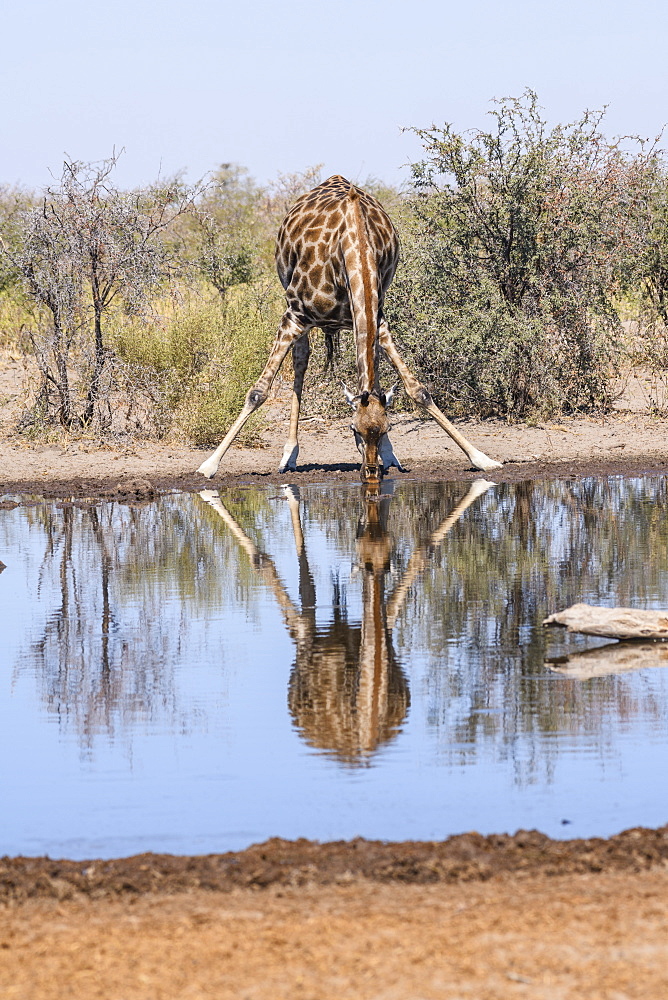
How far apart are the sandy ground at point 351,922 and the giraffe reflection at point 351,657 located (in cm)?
147

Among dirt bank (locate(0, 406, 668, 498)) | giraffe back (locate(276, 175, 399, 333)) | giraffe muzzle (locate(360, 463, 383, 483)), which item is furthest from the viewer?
dirt bank (locate(0, 406, 668, 498))

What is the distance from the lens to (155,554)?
38.4 feet

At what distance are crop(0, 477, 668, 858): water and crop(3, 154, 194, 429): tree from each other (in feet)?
20.5

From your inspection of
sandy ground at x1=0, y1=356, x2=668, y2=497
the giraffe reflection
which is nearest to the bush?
sandy ground at x1=0, y1=356, x2=668, y2=497

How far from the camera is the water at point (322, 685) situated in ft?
17.7

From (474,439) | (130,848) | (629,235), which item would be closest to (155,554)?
(130,848)

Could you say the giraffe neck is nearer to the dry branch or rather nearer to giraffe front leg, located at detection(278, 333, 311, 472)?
giraffe front leg, located at detection(278, 333, 311, 472)

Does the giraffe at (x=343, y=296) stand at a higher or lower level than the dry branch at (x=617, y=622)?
higher

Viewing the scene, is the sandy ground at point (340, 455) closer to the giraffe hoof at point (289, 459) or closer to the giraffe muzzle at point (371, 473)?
the giraffe hoof at point (289, 459)

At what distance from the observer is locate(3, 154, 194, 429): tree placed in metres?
18.9

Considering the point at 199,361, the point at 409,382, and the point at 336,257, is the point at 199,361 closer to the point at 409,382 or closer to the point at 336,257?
the point at 336,257

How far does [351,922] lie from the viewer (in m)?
4.16

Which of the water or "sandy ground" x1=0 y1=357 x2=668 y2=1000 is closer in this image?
"sandy ground" x1=0 y1=357 x2=668 y2=1000

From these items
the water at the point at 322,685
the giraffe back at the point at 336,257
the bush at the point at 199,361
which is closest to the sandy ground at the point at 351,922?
the water at the point at 322,685
